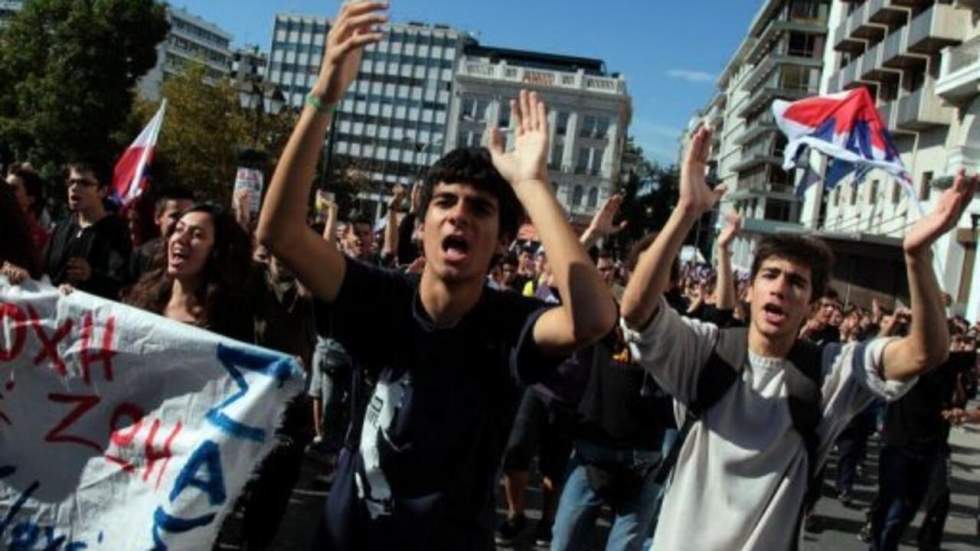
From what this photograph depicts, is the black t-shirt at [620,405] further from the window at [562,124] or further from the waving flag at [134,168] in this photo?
the window at [562,124]

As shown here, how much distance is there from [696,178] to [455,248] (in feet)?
2.91

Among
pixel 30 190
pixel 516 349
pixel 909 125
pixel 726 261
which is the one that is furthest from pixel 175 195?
pixel 909 125

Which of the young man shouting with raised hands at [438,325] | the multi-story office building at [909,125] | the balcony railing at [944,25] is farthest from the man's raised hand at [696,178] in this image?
the balcony railing at [944,25]

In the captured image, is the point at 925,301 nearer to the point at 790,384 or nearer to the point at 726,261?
the point at 790,384

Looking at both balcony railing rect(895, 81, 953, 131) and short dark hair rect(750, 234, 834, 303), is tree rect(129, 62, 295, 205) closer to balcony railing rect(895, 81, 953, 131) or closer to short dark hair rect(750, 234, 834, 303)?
balcony railing rect(895, 81, 953, 131)

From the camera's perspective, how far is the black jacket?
562 centimetres

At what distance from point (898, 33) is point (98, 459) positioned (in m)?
38.0

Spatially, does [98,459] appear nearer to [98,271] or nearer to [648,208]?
[98,271]

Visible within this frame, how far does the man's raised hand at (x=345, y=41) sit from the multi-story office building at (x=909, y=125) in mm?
25456

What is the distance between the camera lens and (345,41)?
2361mm

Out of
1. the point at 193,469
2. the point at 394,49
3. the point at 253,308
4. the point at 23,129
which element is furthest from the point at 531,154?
the point at 394,49

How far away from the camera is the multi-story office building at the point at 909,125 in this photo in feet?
91.7

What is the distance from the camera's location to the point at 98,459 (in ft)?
10.2

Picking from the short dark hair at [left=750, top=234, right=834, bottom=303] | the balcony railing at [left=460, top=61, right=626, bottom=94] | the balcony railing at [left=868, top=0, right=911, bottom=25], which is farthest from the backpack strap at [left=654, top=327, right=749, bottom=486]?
the balcony railing at [left=460, top=61, right=626, bottom=94]
